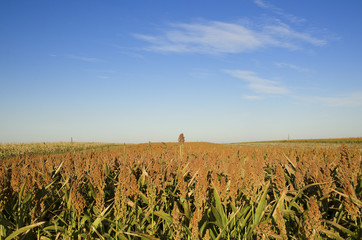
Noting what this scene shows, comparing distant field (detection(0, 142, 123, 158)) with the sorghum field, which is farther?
distant field (detection(0, 142, 123, 158))

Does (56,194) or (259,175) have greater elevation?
(259,175)

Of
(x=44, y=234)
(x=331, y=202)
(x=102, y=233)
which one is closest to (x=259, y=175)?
(x=331, y=202)

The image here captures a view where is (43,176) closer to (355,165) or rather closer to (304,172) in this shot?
(304,172)

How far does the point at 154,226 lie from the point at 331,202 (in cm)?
264

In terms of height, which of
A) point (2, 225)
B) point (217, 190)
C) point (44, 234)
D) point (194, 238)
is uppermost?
point (217, 190)

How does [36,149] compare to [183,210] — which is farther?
[36,149]

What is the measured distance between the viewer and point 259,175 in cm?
313

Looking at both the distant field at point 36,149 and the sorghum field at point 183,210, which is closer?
the sorghum field at point 183,210

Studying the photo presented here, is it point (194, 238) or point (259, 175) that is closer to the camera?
point (194, 238)

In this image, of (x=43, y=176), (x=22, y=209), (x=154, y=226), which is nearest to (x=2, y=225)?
(x=22, y=209)

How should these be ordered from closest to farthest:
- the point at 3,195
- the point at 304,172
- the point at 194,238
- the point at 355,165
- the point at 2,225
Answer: the point at 194,238 → the point at 2,225 → the point at 3,195 → the point at 355,165 → the point at 304,172

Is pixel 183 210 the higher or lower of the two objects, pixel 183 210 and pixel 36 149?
the higher

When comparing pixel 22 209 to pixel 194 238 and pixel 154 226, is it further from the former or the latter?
pixel 194 238

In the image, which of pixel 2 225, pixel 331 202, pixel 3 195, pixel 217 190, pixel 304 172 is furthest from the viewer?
pixel 304 172
